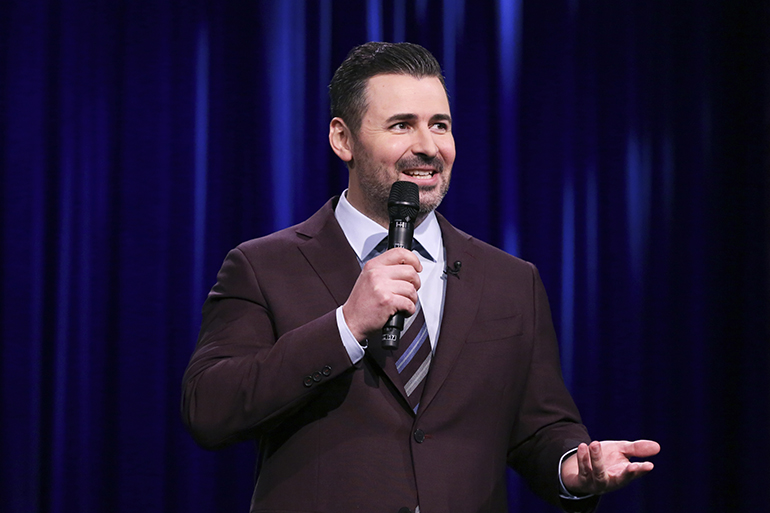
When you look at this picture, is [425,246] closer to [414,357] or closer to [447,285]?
[447,285]

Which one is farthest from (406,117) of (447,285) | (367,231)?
(447,285)

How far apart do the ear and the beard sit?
74 millimetres

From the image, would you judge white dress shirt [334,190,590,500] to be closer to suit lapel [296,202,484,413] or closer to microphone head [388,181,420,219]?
suit lapel [296,202,484,413]

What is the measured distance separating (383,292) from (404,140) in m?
0.49

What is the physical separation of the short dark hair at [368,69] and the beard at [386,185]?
0.38 ft

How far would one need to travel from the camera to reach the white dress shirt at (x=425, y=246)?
1609 millimetres

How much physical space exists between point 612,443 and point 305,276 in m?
0.66

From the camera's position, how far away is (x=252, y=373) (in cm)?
135

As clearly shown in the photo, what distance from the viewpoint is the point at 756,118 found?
2.85m

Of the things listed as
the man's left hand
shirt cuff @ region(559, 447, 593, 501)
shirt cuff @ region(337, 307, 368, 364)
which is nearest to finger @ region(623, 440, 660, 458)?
the man's left hand

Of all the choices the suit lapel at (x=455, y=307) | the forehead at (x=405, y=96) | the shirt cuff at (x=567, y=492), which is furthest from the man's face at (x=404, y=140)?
the shirt cuff at (x=567, y=492)

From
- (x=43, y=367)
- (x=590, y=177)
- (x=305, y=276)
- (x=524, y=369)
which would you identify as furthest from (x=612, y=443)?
(x=43, y=367)

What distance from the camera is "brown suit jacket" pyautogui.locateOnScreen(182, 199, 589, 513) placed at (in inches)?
53.3

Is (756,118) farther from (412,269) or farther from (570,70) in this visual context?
(412,269)
